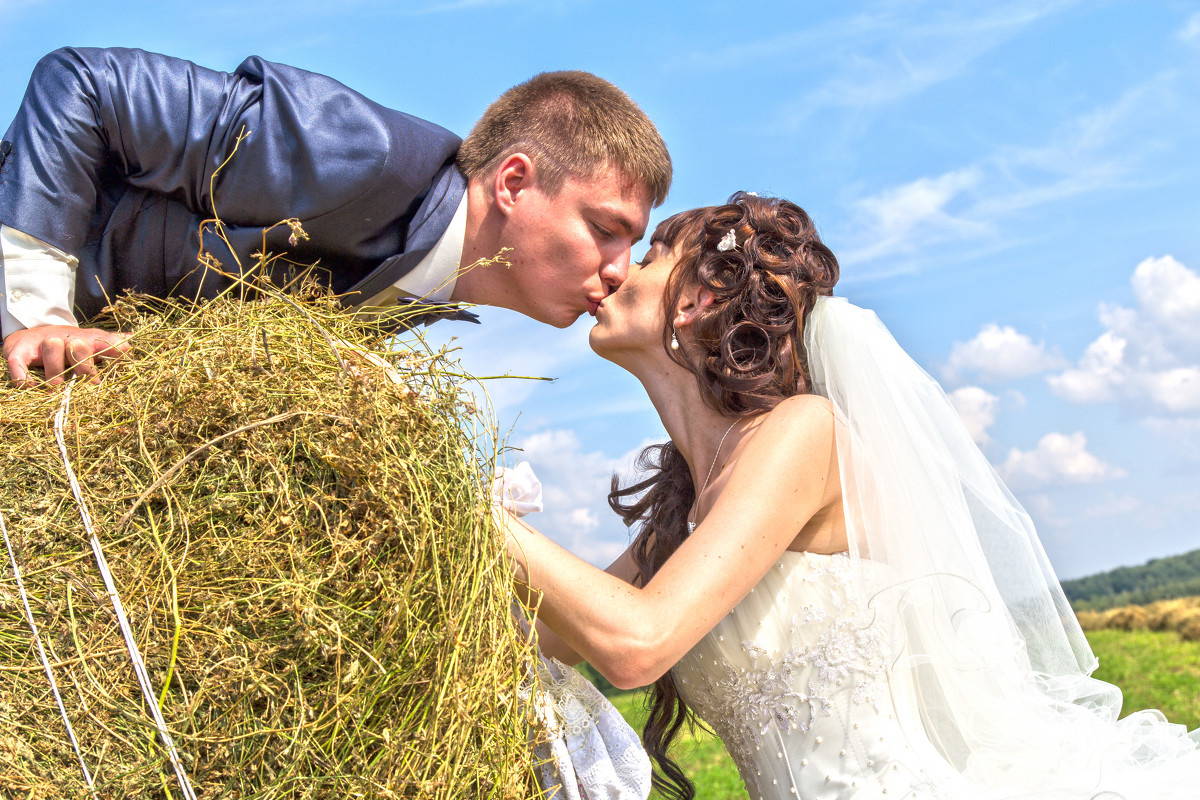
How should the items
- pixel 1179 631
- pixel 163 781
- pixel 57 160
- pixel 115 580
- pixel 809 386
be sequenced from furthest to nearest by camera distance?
pixel 1179 631 → pixel 809 386 → pixel 57 160 → pixel 115 580 → pixel 163 781

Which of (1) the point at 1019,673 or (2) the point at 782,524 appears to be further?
(1) the point at 1019,673

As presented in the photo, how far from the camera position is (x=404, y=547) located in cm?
162

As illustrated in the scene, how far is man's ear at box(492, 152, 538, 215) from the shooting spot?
10.4ft

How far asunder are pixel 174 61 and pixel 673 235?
167 centimetres

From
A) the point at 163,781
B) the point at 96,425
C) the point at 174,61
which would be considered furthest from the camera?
the point at 174,61

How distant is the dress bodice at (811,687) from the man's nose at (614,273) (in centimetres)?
113

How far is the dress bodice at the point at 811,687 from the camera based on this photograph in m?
2.72

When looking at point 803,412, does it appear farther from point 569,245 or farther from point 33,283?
point 33,283

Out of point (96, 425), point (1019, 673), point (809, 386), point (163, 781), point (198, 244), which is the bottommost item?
point (163, 781)

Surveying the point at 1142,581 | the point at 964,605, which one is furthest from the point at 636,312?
the point at 1142,581

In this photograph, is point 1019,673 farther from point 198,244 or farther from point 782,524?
point 198,244

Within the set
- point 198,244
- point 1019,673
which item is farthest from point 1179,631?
point 198,244

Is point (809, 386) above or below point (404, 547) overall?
above

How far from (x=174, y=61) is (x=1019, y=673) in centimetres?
313
